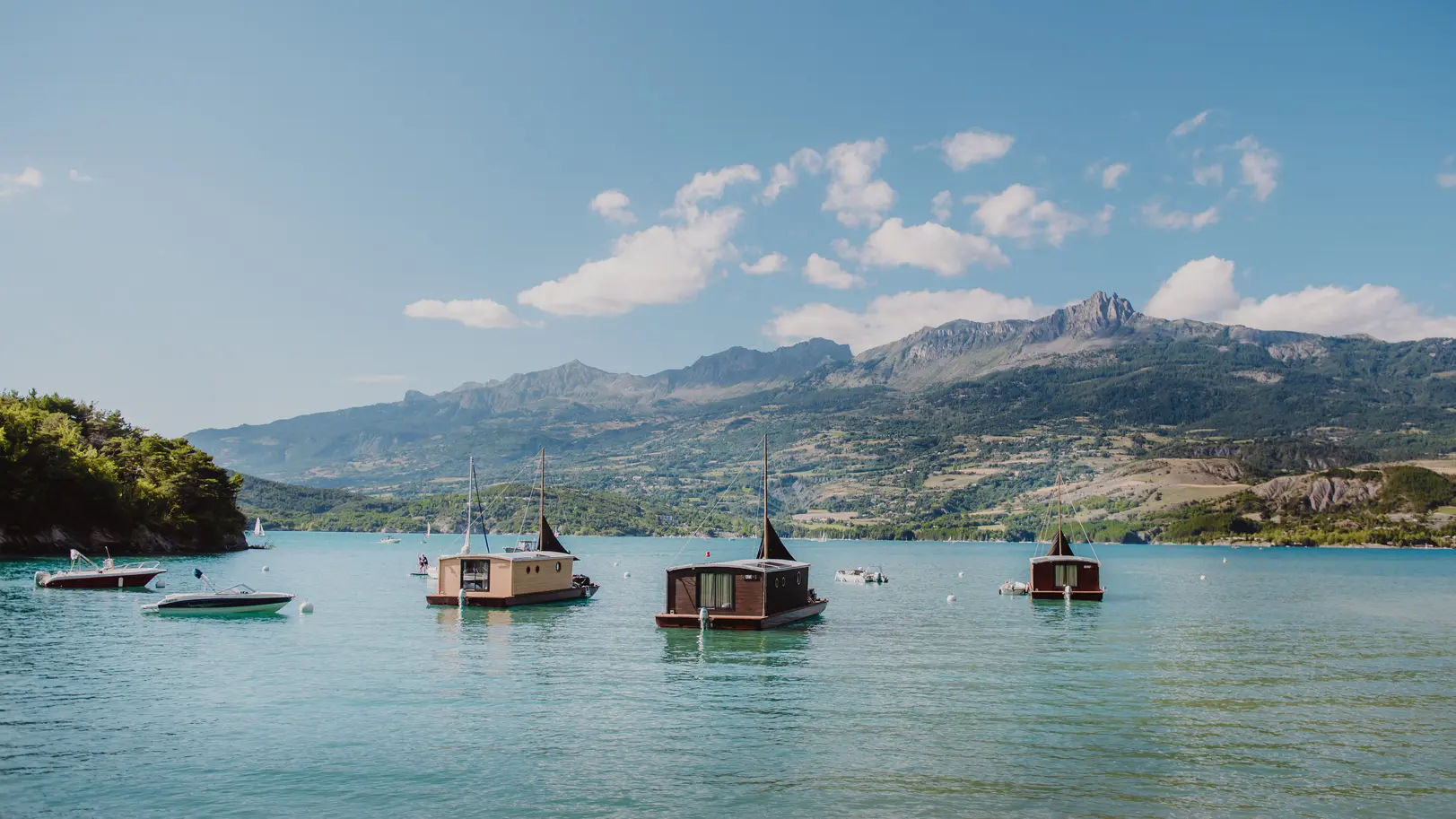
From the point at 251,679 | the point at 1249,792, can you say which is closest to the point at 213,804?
the point at 251,679

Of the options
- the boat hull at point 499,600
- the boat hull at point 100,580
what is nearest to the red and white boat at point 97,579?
the boat hull at point 100,580

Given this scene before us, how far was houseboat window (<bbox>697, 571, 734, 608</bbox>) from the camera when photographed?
→ 6391 cm

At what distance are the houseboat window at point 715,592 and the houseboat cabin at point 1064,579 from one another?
141 ft

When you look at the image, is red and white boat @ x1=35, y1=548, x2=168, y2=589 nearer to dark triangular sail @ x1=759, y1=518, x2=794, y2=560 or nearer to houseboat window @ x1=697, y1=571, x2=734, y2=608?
dark triangular sail @ x1=759, y1=518, x2=794, y2=560

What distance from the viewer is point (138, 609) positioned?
73312mm

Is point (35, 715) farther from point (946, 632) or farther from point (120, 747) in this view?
point (946, 632)

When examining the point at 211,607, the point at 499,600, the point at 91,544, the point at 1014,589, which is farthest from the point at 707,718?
the point at 91,544

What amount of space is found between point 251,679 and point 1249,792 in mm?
39229

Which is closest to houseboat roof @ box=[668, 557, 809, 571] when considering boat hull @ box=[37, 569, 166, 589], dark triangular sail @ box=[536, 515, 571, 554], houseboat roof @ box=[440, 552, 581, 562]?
houseboat roof @ box=[440, 552, 581, 562]

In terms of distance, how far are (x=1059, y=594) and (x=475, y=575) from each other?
54.9 metres

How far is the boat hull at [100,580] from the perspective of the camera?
87000mm

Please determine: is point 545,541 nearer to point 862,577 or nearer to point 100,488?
point 862,577

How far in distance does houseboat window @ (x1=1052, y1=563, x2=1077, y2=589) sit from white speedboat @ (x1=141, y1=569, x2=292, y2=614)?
69111 millimetres

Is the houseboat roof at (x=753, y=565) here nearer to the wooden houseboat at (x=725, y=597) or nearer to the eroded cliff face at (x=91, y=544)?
the wooden houseboat at (x=725, y=597)
